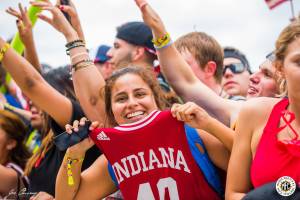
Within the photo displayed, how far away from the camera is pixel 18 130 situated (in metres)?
3.88

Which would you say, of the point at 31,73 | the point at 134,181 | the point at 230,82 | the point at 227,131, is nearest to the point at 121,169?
the point at 134,181

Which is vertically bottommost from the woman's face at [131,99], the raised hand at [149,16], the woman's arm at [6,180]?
the woman's arm at [6,180]

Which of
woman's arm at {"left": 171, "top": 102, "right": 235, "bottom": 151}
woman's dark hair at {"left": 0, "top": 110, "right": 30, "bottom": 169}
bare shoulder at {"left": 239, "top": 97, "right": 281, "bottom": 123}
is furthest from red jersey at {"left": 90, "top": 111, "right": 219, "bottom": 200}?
woman's dark hair at {"left": 0, "top": 110, "right": 30, "bottom": 169}

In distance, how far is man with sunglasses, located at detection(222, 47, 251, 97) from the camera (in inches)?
166

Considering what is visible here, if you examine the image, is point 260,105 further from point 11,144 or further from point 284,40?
point 11,144

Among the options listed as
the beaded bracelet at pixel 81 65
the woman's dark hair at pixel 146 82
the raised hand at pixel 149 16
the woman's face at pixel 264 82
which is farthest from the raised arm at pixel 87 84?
the woman's face at pixel 264 82

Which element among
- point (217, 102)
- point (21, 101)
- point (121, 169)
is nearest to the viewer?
point (121, 169)

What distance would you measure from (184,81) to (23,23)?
1.45 metres

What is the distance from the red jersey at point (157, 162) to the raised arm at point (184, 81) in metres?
0.36

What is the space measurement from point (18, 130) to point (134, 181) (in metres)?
1.74

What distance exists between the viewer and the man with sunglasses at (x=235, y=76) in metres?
4.21

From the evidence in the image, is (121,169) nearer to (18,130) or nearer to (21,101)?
(18,130)

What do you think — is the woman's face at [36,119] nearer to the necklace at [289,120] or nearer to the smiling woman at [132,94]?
the smiling woman at [132,94]

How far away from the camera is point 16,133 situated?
3871 mm
